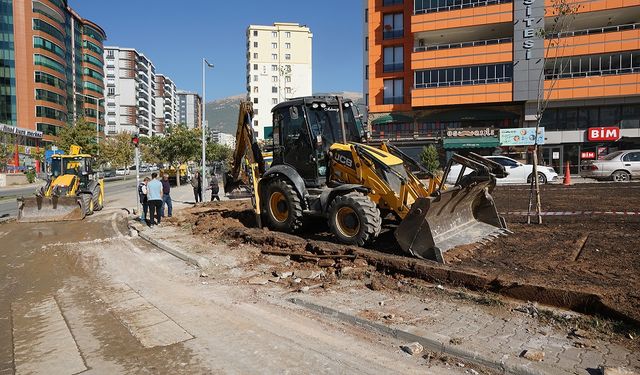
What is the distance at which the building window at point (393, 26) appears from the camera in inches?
1800

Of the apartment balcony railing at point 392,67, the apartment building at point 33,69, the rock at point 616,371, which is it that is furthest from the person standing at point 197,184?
the apartment building at point 33,69

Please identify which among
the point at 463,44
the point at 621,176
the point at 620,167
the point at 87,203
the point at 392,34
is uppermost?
the point at 392,34

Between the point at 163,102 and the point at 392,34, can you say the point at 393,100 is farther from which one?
the point at 163,102

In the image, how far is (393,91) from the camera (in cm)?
Result: 4578

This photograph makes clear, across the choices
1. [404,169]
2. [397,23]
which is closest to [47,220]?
[404,169]

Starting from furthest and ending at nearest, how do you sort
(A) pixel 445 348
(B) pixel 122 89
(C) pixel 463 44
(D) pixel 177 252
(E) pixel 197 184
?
1. (B) pixel 122 89
2. (C) pixel 463 44
3. (E) pixel 197 184
4. (D) pixel 177 252
5. (A) pixel 445 348

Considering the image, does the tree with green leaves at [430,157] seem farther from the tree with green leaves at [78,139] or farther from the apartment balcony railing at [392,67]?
the tree with green leaves at [78,139]

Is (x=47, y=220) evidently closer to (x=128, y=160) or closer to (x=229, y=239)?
(x=229, y=239)

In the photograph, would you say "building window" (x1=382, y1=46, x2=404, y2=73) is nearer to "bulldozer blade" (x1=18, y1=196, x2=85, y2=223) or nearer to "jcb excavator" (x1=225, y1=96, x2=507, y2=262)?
"bulldozer blade" (x1=18, y1=196, x2=85, y2=223)

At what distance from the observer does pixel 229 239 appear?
10.3 m

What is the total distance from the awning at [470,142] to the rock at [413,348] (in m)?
37.8

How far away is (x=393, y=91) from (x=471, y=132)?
9685 mm

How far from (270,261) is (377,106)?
131 feet

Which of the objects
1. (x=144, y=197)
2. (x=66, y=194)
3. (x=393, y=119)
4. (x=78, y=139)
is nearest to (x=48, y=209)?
(x=66, y=194)
